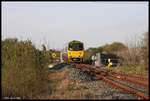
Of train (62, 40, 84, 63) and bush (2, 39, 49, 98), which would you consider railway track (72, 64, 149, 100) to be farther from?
train (62, 40, 84, 63)

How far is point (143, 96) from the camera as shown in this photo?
8.84m

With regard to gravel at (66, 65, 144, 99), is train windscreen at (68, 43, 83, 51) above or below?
above

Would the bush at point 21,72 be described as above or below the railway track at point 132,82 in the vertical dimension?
above

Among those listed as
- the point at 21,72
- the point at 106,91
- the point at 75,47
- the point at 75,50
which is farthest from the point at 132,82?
the point at 75,47

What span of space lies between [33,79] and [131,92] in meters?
4.29

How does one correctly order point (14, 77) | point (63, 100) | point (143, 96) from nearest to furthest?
point (63, 100), point (143, 96), point (14, 77)

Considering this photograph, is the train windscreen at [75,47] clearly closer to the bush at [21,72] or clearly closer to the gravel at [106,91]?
the gravel at [106,91]

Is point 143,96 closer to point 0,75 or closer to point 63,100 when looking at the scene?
point 63,100

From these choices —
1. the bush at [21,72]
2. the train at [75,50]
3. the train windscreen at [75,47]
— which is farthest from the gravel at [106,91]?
the train windscreen at [75,47]

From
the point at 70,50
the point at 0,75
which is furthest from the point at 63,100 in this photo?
the point at 70,50

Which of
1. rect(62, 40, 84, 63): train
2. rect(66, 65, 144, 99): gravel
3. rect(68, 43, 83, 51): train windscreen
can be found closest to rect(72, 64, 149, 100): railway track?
rect(66, 65, 144, 99): gravel

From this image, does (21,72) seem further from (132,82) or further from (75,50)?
(75,50)

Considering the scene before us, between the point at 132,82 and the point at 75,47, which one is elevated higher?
the point at 75,47

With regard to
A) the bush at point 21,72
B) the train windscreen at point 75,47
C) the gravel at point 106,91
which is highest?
the train windscreen at point 75,47
